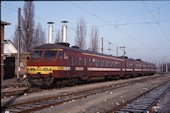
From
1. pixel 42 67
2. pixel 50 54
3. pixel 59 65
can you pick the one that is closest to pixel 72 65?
pixel 59 65

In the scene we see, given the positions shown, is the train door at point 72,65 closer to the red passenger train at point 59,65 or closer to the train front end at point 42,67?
the red passenger train at point 59,65

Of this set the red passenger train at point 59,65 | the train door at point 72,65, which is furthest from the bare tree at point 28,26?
the train door at point 72,65

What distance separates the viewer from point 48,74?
19984 mm

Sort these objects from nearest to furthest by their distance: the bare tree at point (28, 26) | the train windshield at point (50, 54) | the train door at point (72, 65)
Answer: the train windshield at point (50, 54), the train door at point (72, 65), the bare tree at point (28, 26)

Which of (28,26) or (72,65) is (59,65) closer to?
(72,65)

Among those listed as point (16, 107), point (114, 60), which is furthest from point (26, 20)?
point (16, 107)

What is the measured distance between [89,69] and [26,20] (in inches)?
837

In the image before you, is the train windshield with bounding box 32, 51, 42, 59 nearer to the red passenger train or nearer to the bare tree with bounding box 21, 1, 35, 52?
the red passenger train

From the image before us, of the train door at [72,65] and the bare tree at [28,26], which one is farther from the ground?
the bare tree at [28,26]

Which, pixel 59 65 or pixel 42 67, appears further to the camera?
pixel 59 65

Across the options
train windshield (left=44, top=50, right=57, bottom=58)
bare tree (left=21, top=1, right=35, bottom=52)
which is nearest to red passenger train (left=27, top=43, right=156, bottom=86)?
train windshield (left=44, top=50, right=57, bottom=58)

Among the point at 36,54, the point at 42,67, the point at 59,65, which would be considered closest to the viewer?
the point at 42,67

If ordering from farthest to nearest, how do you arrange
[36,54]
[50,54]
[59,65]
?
[36,54]
[50,54]
[59,65]

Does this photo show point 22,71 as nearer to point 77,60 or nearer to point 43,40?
point 77,60
